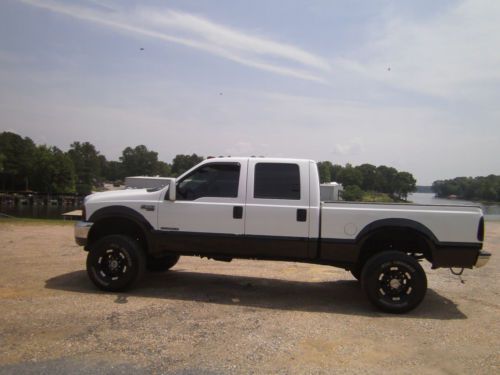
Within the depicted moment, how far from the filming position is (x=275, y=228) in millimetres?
5695

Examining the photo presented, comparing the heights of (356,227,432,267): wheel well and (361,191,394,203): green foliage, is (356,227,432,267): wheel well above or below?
below

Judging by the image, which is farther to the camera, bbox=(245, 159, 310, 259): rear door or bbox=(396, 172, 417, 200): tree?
bbox=(396, 172, 417, 200): tree

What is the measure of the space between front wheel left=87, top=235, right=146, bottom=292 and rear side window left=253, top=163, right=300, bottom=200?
6.44 ft

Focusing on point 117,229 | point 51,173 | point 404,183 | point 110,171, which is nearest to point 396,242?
point 117,229

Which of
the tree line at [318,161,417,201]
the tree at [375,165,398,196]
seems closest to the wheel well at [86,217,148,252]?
the tree line at [318,161,417,201]

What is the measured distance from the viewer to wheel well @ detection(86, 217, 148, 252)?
6.16m

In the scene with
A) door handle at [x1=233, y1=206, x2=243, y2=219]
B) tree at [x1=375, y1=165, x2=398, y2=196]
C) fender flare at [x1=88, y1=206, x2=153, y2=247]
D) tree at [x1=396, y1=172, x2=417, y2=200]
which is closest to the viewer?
door handle at [x1=233, y1=206, x2=243, y2=219]

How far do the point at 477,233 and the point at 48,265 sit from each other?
7183 millimetres

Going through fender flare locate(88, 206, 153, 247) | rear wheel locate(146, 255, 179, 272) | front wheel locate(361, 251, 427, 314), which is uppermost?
fender flare locate(88, 206, 153, 247)

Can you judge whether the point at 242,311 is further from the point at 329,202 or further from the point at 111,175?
the point at 111,175

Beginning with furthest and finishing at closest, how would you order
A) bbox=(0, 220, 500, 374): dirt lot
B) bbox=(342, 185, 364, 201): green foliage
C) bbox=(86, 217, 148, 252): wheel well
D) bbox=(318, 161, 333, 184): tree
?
bbox=(342, 185, 364, 201): green foliage < bbox=(318, 161, 333, 184): tree < bbox=(86, 217, 148, 252): wheel well < bbox=(0, 220, 500, 374): dirt lot

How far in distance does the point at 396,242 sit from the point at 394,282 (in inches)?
27.5

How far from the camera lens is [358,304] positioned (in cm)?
588

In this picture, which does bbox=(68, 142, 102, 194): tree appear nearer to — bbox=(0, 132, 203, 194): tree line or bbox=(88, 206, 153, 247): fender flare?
bbox=(0, 132, 203, 194): tree line
